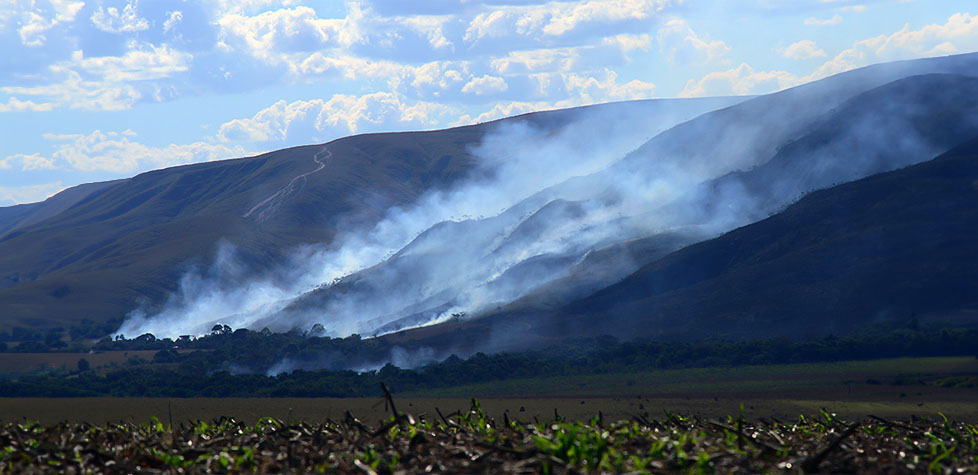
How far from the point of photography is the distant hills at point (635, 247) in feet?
293

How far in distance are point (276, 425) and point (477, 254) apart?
12179 cm

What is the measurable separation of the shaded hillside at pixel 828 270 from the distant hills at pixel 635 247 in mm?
204

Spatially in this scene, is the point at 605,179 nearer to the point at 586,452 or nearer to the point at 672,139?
the point at 672,139

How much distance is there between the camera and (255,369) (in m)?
85.1

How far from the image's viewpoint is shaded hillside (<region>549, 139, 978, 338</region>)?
85000 mm

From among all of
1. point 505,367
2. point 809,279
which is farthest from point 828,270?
point 505,367

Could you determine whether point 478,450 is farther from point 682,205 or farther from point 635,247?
point 682,205

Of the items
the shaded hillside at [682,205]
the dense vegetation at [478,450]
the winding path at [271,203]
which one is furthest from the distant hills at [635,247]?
the dense vegetation at [478,450]

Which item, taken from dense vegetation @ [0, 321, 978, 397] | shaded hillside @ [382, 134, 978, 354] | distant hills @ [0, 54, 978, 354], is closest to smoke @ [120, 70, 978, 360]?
distant hills @ [0, 54, 978, 354]

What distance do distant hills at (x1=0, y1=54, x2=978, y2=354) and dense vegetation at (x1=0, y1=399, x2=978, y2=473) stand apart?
255 ft

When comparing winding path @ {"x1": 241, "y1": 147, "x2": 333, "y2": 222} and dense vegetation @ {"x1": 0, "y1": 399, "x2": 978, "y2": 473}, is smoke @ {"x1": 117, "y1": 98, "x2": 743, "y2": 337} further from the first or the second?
dense vegetation @ {"x1": 0, "y1": 399, "x2": 978, "y2": 473}

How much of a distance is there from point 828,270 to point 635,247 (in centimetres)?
2626

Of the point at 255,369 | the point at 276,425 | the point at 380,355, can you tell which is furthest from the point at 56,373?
the point at 276,425

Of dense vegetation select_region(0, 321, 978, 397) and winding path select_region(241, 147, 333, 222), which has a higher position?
winding path select_region(241, 147, 333, 222)
